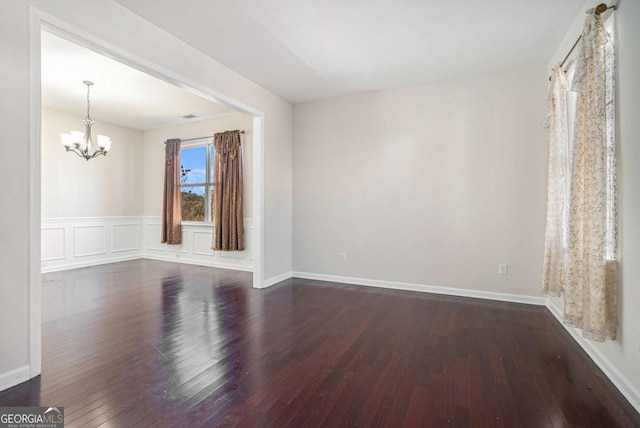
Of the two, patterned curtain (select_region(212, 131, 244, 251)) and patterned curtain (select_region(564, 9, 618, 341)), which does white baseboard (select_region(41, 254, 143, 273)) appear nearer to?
patterned curtain (select_region(212, 131, 244, 251))

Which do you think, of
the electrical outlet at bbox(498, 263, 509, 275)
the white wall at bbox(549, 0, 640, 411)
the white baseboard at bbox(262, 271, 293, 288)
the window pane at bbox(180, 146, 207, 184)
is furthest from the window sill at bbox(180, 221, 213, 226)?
the white wall at bbox(549, 0, 640, 411)

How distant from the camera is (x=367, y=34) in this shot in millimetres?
2934

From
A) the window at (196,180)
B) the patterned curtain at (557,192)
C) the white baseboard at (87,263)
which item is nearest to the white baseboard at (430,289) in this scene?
the patterned curtain at (557,192)

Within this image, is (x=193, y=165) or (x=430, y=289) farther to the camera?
(x=193, y=165)

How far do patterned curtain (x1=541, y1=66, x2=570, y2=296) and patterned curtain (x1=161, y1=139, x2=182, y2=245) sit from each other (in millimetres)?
6045

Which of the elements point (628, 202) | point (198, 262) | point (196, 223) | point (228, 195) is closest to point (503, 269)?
point (628, 202)

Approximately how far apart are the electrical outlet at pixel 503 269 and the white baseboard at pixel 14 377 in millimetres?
4476

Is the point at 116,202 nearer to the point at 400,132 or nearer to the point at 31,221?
the point at 31,221

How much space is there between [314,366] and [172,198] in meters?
5.23

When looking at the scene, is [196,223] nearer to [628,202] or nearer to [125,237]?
[125,237]

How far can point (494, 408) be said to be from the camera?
5.72ft

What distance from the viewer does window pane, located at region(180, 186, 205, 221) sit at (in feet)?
20.3

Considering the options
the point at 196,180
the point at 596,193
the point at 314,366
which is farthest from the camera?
the point at 196,180

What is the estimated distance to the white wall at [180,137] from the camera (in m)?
5.48
